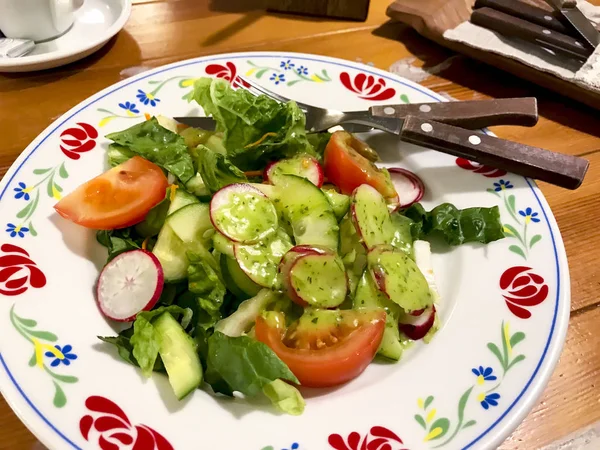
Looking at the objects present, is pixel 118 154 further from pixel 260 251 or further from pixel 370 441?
pixel 370 441

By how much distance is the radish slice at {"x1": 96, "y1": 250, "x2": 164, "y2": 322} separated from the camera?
1201 millimetres

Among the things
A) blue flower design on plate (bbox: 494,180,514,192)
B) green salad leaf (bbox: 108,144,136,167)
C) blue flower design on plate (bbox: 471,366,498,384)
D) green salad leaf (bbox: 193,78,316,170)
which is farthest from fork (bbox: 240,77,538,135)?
blue flower design on plate (bbox: 471,366,498,384)

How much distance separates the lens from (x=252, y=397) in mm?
1114

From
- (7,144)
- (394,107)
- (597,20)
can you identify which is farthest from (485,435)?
(597,20)

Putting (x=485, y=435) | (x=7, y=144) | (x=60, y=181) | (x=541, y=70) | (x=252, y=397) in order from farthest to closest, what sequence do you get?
(x=541, y=70)
(x=7, y=144)
(x=60, y=181)
(x=252, y=397)
(x=485, y=435)

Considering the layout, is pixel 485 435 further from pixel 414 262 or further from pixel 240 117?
pixel 240 117

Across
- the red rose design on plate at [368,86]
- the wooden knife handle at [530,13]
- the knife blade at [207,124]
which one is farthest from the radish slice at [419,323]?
the wooden knife handle at [530,13]

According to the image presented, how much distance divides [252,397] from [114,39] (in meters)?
1.74

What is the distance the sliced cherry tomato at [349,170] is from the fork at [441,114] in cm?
13

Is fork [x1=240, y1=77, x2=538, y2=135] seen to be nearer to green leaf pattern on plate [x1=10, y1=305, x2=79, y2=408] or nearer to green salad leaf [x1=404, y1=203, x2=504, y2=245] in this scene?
green salad leaf [x1=404, y1=203, x2=504, y2=245]

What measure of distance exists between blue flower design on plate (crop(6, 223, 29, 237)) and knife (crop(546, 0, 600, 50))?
199cm

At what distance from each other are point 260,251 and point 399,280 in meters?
0.33

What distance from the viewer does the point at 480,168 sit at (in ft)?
5.22

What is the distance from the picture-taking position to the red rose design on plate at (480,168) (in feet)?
5.13
